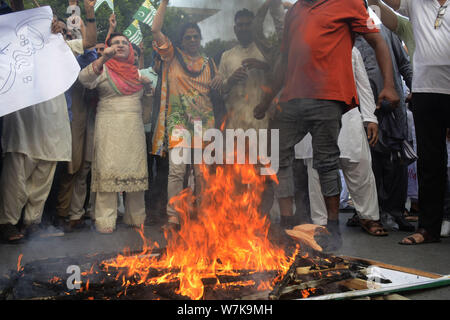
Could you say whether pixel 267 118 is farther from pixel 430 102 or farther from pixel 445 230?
pixel 445 230

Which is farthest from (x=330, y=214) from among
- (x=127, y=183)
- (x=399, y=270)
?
(x=127, y=183)

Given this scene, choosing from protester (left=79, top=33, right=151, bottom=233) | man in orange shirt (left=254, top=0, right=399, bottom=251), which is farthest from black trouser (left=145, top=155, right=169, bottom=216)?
man in orange shirt (left=254, top=0, right=399, bottom=251)

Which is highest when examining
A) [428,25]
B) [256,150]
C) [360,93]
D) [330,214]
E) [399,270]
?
[428,25]

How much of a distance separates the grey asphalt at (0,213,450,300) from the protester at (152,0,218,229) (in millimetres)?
523

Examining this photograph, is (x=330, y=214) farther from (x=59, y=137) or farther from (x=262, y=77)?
(x=59, y=137)

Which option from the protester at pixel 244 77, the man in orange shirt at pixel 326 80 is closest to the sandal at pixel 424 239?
the man in orange shirt at pixel 326 80

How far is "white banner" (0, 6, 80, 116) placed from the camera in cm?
375

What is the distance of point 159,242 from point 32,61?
1956 mm

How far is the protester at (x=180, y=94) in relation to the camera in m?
4.29

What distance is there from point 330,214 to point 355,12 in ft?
5.27

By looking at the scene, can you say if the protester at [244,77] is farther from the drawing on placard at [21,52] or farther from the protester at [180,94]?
the drawing on placard at [21,52]

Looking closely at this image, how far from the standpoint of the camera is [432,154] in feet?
12.6

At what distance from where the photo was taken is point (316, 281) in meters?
2.39

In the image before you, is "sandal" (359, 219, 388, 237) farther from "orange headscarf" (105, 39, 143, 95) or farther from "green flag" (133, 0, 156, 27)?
"green flag" (133, 0, 156, 27)
